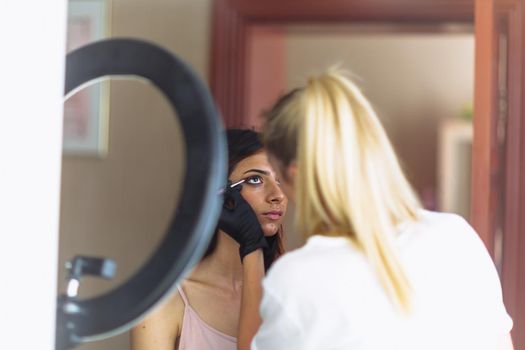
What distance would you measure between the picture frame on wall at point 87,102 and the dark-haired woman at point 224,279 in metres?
1.52

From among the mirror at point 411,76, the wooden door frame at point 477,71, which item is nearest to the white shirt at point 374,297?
the wooden door frame at point 477,71

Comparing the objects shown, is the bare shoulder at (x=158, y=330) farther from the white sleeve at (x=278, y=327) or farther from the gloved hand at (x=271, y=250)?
the white sleeve at (x=278, y=327)

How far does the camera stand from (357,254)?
3.17 ft

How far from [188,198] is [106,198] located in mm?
2289

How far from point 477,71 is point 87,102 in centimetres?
174

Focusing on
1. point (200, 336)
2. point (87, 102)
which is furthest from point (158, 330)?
point (87, 102)

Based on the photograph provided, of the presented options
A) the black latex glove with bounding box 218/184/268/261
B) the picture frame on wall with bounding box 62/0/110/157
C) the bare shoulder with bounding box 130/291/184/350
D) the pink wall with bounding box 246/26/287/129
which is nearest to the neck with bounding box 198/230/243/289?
the bare shoulder with bounding box 130/291/184/350

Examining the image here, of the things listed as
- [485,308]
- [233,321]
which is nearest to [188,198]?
[485,308]

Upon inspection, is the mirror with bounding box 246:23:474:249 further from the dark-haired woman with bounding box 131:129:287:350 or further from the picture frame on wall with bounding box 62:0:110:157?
the dark-haired woman with bounding box 131:129:287:350

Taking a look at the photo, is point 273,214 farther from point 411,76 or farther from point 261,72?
point 411,76

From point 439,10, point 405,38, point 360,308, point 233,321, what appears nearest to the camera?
point 360,308

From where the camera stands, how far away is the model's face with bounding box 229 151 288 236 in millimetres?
1415

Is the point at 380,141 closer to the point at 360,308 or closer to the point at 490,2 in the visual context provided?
the point at 360,308

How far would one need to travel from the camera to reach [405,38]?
192 inches
